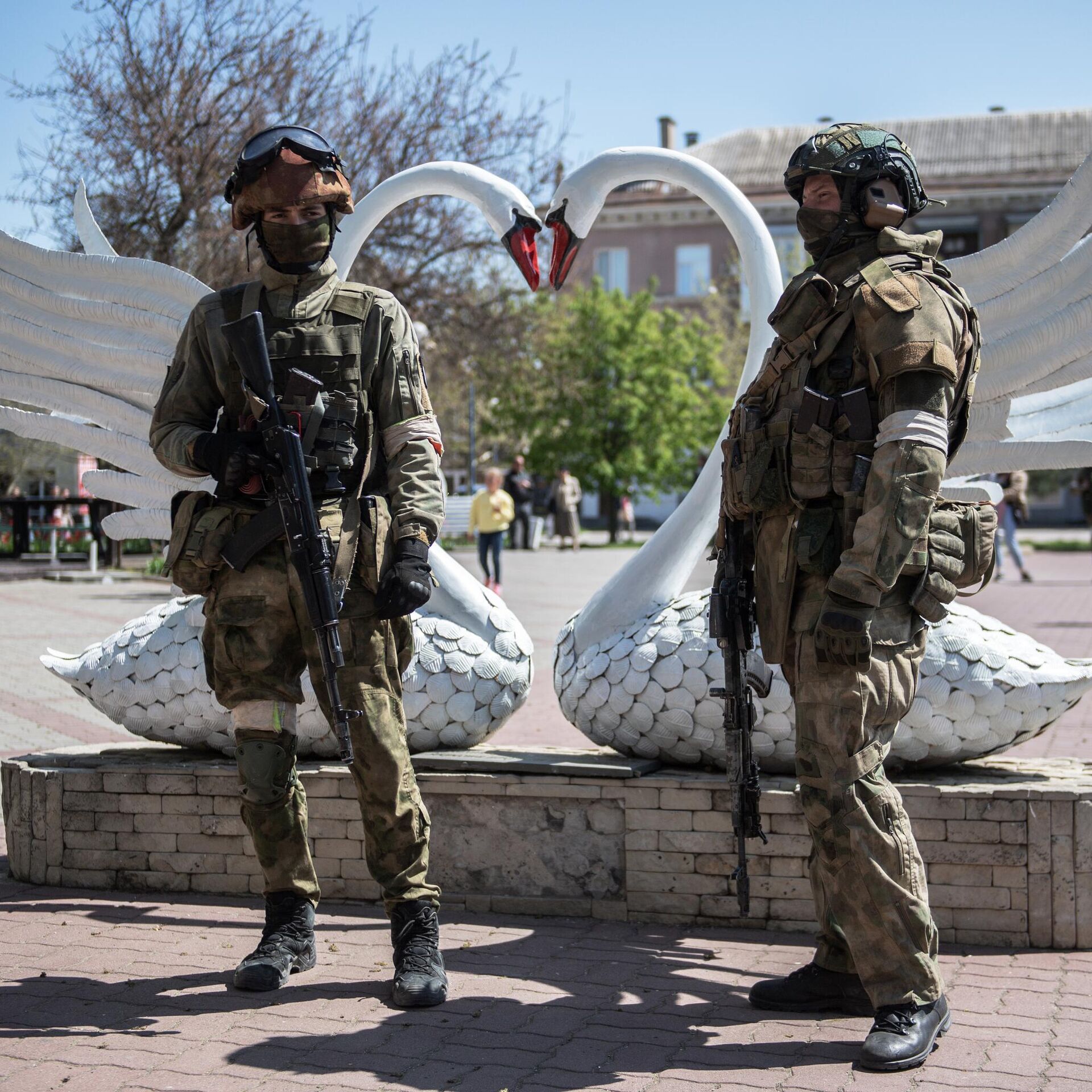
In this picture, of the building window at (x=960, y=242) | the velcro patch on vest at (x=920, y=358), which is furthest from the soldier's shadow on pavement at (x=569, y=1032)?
the building window at (x=960, y=242)

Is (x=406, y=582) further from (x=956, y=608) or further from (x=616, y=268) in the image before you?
(x=616, y=268)

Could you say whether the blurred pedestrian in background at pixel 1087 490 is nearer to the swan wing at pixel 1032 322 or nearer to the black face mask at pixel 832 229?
the swan wing at pixel 1032 322

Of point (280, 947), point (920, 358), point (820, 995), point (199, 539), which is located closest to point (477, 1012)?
point (280, 947)

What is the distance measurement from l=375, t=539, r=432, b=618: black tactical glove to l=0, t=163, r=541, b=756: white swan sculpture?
41.5 inches

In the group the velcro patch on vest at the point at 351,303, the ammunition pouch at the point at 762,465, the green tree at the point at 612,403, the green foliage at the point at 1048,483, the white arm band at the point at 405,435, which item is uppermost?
the green tree at the point at 612,403

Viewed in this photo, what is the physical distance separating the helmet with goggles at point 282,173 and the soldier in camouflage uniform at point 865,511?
129cm

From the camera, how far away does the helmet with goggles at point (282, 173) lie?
3715mm

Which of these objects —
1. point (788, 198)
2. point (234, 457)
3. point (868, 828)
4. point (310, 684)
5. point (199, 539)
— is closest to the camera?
point (868, 828)

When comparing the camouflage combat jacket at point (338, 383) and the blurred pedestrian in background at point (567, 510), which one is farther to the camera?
the blurred pedestrian in background at point (567, 510)

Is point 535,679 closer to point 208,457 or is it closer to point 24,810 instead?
point 24,810

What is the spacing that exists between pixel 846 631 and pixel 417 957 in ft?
4.88

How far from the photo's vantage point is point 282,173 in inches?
147

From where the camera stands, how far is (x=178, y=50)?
15.8 m

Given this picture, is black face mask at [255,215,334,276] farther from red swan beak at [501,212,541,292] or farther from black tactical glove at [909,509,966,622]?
black tactical glove at [909,509,966,622]
